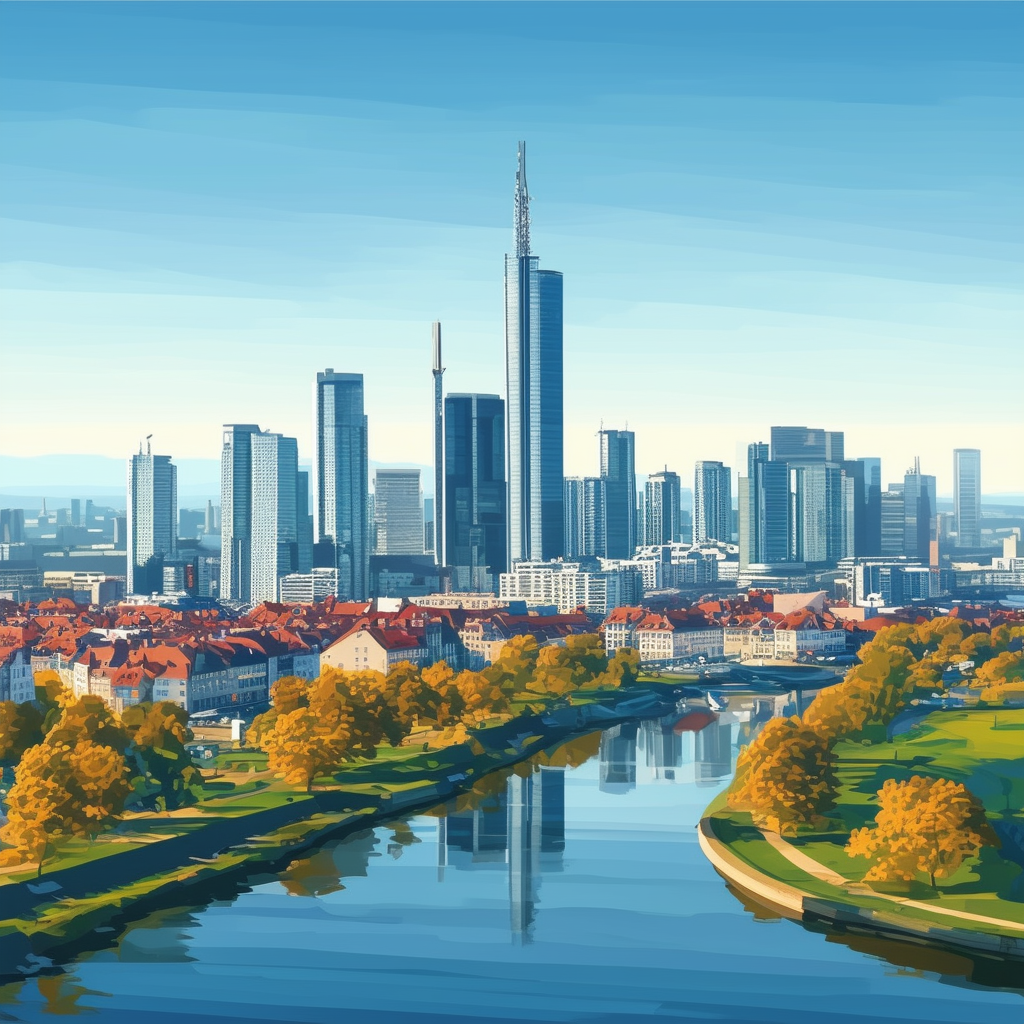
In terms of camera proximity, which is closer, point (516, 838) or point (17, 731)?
point (516, 838)

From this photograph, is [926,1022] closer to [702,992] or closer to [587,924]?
[702,992]

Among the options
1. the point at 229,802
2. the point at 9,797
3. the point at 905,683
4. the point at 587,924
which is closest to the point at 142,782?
the point at 229,802

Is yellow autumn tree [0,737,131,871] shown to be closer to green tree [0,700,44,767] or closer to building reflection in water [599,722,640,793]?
green tree [0,700,44,767]

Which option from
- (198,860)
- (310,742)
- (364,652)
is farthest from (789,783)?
(364,652)

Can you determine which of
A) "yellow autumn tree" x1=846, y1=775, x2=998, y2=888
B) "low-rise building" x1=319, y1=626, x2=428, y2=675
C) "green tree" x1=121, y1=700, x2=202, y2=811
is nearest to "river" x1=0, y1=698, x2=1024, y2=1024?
"yellow autumn tree" x1=846, y1=775, x2=998, y2=888

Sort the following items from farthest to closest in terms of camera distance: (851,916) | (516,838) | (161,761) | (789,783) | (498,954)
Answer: (161,761)
(516,838)
(789,783)
(851,916)
(498,954)

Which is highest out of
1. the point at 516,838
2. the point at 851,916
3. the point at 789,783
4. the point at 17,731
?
the point at 17,731

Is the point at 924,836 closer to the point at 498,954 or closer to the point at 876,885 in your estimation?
the point at 876,885
